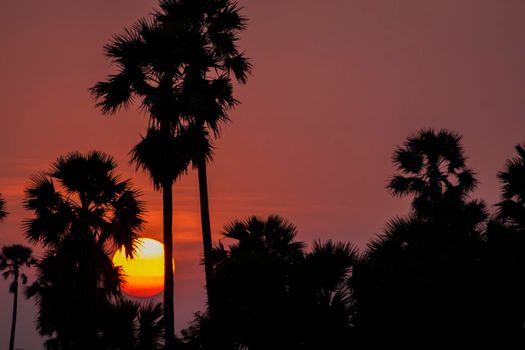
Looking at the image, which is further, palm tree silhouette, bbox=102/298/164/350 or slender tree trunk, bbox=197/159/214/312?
slender tree trunk, bbox=197/159/214/312

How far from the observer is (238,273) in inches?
701

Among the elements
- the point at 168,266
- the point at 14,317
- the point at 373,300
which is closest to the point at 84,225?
the point at 168,266

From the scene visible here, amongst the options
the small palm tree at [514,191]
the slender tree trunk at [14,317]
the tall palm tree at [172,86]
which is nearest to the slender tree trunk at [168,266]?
the tall palm tree at [172,86]

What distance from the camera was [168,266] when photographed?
78.0ft

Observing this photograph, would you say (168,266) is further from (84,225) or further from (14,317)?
(14,317)

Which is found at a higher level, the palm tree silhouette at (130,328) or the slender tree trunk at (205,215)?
the slender tree trunk at (205,215)

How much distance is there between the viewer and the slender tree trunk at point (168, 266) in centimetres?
2248

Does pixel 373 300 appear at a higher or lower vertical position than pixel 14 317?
lower

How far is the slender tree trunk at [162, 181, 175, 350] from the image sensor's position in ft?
73.8

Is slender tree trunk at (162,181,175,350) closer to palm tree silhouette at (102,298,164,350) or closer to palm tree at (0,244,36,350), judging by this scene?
palm tree silhouette at (102,298,164,350)

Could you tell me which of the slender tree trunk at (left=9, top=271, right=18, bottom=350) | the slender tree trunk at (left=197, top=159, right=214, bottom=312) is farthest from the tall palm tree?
the slender tree trunk at (left=9, top=271, right=18, bottom=350)

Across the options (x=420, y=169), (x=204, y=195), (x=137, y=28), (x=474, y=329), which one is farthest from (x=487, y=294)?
(x=420, y=169)

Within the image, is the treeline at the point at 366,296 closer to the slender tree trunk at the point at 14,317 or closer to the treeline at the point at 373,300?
the treeline at the point at 373,300

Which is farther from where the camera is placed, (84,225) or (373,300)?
(84,225)
